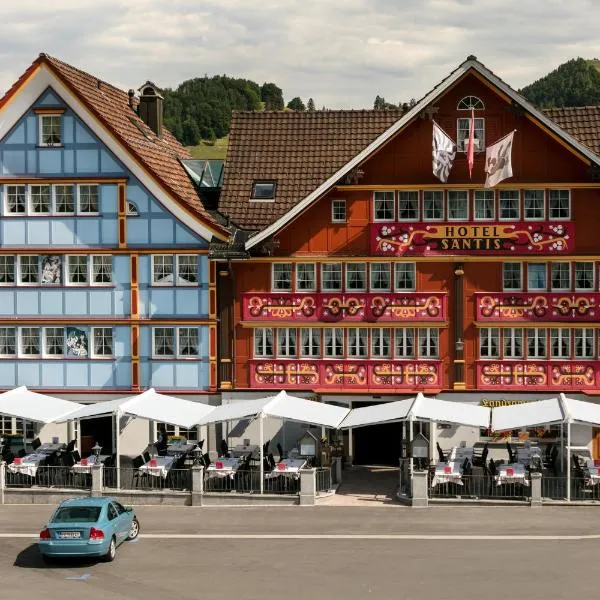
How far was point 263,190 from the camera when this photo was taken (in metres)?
51.4

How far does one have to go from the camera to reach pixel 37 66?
158ft

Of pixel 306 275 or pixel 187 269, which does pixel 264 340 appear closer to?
pixel 306 275

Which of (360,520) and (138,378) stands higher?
(138,378)

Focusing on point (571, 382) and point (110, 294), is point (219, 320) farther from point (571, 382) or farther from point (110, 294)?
point (571, 382)

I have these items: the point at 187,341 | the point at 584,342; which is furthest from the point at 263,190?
the point at 584,342

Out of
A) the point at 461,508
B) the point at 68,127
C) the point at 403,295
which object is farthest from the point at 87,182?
the point at 461,508

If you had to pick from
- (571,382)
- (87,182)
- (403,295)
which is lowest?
(571,382)

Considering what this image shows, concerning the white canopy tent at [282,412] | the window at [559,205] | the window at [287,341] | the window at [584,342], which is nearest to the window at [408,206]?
the window at [559,205]

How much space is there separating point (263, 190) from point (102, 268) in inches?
278

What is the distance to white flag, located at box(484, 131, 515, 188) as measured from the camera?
150ft

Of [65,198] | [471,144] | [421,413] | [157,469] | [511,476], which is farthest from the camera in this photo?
[65,198]

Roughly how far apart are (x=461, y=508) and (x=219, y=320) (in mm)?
13060

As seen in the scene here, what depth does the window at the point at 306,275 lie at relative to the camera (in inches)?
1917

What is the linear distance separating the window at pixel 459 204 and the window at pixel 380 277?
2.98 m
